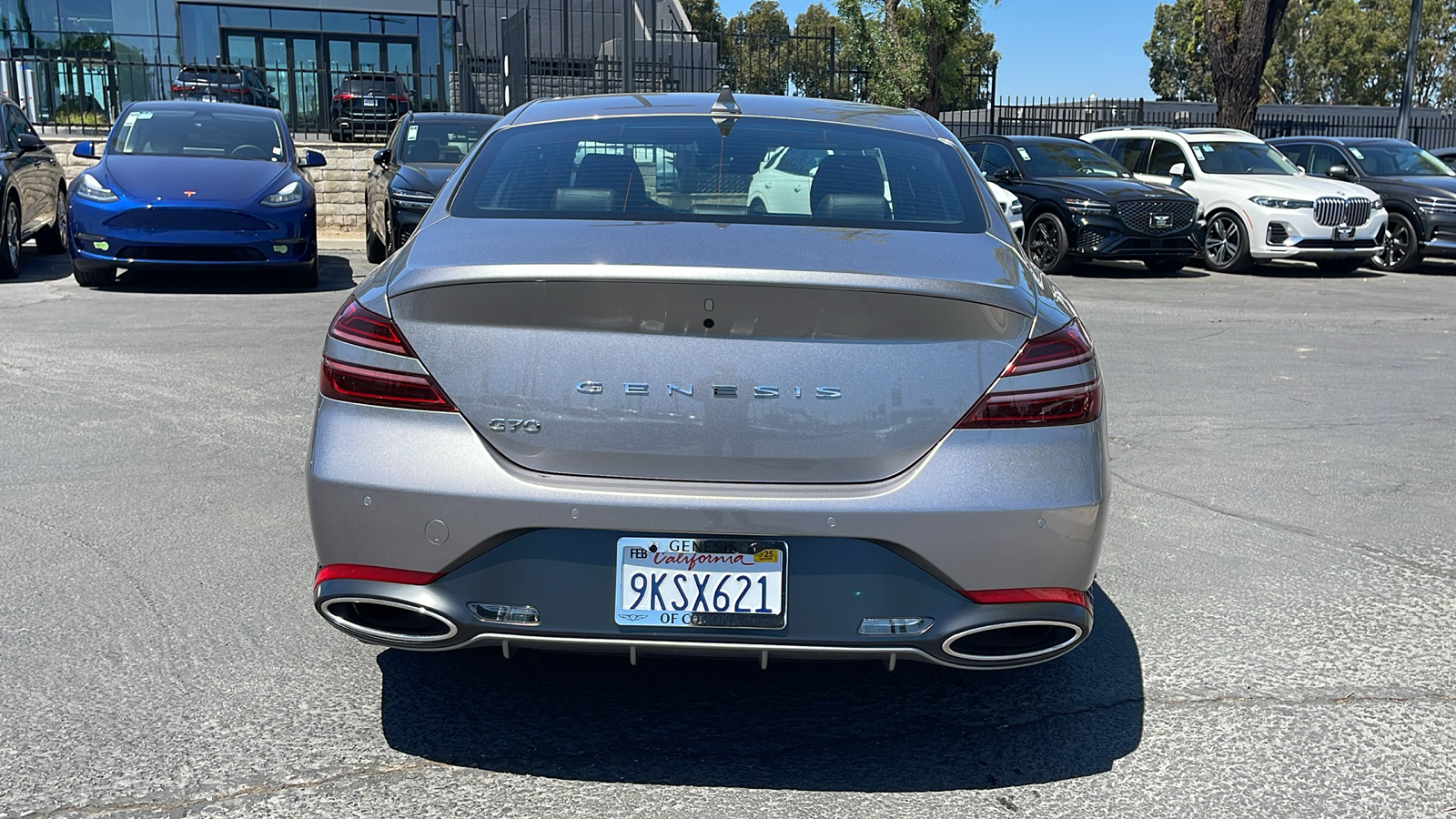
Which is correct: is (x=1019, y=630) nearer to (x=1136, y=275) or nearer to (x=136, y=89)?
(x=1136, y=275)

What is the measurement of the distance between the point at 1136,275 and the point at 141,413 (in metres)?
12.3

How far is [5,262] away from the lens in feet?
41.0

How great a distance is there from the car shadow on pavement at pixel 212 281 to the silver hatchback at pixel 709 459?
9198 millimetres

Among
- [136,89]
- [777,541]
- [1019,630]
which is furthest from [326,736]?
[136,89]

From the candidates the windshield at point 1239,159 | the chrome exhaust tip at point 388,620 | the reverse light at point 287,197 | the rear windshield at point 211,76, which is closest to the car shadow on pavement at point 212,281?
the reverse light at point 287,197

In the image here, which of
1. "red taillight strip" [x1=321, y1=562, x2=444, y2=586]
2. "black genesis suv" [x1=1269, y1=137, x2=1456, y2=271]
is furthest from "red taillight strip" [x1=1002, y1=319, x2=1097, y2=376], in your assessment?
"black genesis suv" [x1=1269, y1=137, x2=1456, y2=271]

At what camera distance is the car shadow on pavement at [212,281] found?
1202 centimetres

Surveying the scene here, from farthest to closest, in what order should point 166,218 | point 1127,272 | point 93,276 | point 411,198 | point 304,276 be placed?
point 1127,272 → point 411,198 → point 304,276 → point 93,276 → point 166,218

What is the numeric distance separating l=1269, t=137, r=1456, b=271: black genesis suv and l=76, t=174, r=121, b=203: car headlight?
14291 mm

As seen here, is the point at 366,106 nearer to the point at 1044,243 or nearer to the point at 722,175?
the point at 1044,243

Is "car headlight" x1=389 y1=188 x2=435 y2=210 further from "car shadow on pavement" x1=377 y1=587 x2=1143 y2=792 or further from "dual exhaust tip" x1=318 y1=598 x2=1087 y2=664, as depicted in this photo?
"dual exhaust tip" x1=318 y1=598 x2=1087 y2=664

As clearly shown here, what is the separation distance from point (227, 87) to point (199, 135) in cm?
1623

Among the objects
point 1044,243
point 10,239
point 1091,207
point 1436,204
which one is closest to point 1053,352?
point 10,239

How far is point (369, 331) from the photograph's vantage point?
9.96 feet
